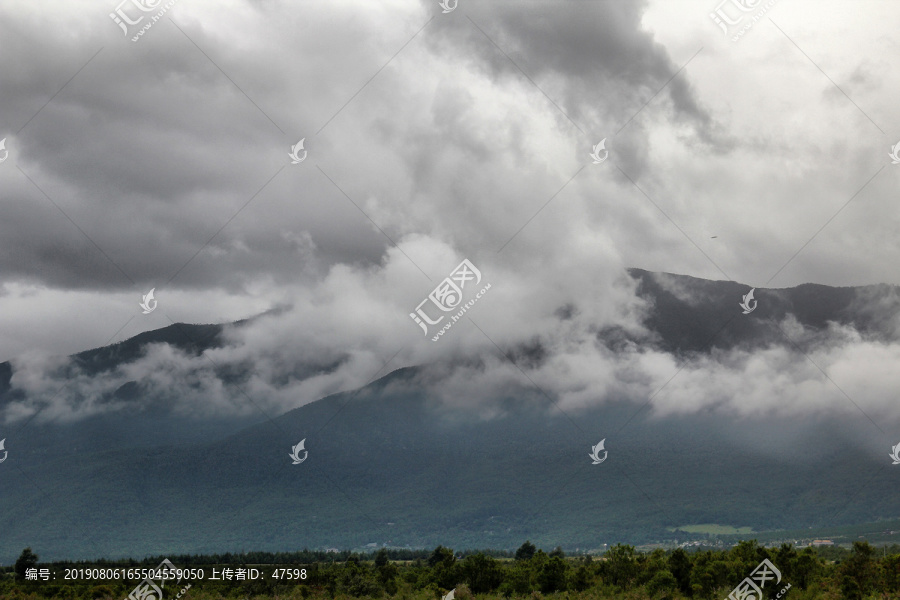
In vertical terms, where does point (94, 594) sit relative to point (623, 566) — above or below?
above

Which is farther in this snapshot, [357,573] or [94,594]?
[357,573]

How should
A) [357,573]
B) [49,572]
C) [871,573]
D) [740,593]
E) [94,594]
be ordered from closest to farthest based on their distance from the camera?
[740,593]
[871,573]
[94,594]
[357,573]
[49,572]

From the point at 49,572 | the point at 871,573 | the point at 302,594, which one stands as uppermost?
the point at 49,572

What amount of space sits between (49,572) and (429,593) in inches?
1300

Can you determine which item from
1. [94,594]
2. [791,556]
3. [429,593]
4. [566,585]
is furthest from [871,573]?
[94,594]

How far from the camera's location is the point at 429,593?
47625 mm

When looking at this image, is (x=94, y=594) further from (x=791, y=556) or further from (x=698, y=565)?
(x=791, y=556)

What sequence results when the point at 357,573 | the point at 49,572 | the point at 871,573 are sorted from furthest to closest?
the point at 49,572
the point at 357,573
the point at 871,573

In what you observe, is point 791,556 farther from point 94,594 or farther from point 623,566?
point 94,594

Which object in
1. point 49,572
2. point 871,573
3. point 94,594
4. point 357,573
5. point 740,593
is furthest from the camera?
point 49,572

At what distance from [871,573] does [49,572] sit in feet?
196

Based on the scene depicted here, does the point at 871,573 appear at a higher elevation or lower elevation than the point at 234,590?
lower

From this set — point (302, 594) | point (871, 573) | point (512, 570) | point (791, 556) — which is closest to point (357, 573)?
point (302, 594)

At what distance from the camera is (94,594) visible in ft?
167
